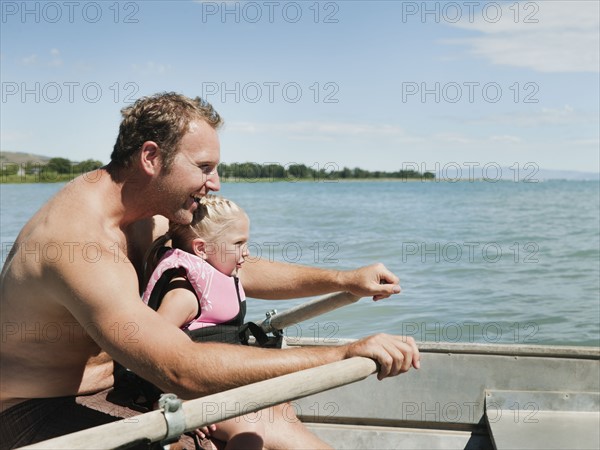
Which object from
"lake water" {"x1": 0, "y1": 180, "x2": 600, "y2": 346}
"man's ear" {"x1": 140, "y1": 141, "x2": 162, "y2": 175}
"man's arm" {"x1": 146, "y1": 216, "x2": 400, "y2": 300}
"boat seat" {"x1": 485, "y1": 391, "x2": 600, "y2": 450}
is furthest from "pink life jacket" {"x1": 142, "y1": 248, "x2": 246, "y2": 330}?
"lake water" {"x1": 0, "y1": 180, "x2": 600, "y2": 346}

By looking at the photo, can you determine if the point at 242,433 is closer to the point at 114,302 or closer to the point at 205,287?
the point at 205,287

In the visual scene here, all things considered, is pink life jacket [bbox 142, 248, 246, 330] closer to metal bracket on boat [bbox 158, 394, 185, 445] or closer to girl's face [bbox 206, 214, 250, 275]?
girl's face [bbox 206, 214, 250, 275]

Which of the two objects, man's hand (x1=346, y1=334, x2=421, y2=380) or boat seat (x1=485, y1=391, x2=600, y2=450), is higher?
man's hand (x1=346, y1=334, x2=421, y2=380)

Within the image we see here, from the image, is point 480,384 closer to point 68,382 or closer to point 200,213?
point 200,213

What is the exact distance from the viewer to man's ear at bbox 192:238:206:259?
3.31 meters

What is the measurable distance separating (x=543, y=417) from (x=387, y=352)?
1.93 metres

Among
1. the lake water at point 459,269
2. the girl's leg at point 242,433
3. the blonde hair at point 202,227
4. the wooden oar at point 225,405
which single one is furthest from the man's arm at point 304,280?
the lake water at point 459,269

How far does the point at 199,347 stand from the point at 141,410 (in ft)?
2.47

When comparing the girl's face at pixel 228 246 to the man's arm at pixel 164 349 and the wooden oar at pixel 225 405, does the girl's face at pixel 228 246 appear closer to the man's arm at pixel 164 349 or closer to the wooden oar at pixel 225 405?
the man's arm at pixel 164 349

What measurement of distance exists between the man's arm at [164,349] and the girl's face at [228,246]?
2.31 feet

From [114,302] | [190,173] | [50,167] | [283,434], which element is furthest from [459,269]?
[114,302]

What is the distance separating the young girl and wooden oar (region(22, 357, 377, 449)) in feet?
2.69

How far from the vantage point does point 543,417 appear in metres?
4.18

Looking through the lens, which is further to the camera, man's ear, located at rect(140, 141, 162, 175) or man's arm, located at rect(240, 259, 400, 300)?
man's arm, located at rect(240, 259, 400, 300)
